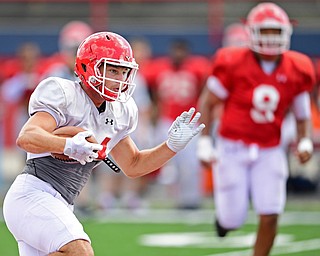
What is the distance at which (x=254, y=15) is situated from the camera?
6.81 meters

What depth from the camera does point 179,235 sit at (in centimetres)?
866

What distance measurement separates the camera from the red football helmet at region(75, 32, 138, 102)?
4582 mm

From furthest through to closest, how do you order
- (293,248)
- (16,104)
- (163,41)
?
1. (163,41)
2. (16,104)
3. (293,248)

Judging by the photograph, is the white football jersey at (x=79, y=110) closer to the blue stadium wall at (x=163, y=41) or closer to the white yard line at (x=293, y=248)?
the white yard line at (x=293, y=248)

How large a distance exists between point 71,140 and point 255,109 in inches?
104

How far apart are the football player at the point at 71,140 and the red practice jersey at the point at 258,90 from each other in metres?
1.80

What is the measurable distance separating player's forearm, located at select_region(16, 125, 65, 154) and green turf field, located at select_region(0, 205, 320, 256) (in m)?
3.26

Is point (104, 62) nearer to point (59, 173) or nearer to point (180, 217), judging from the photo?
point (59, 173)

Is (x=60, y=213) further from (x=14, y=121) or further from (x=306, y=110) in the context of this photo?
(x=14, y=121)

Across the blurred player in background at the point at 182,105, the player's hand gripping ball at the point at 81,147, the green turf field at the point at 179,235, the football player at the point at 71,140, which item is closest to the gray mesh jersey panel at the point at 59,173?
the football player at the point at 71,140

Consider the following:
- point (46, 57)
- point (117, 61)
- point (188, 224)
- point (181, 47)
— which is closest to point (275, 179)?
point (117, 61)

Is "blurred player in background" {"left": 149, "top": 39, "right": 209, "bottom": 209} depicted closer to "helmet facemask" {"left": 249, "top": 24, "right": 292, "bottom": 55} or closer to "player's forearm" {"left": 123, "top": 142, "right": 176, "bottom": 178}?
"helmet facemask" {"left": 249, "top": 24, "right": 292, "bottom": 55}

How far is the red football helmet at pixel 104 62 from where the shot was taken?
4582 mm

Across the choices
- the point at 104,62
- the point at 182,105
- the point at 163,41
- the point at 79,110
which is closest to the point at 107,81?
the point at 104,62
